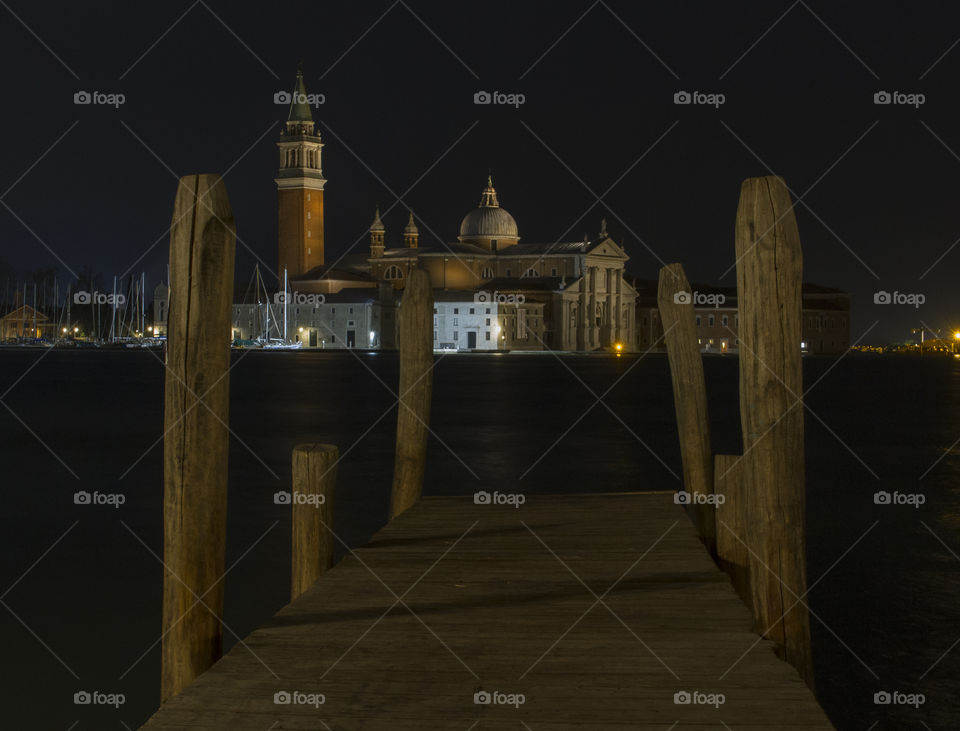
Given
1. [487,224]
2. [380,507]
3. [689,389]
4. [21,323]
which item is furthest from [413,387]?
[21,323]

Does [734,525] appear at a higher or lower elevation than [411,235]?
lower

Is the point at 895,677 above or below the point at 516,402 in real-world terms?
below

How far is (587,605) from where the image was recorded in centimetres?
465

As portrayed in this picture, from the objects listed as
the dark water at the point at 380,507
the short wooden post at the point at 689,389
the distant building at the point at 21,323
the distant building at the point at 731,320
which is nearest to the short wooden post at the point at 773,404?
the dark water at the point at 380,507

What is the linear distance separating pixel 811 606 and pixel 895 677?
5.64 ft

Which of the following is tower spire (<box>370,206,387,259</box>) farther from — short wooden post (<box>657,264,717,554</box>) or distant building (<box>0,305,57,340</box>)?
short wooden post (<box>657,264,717,554</box>)

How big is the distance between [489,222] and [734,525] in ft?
273

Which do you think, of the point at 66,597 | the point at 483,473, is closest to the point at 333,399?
the point at 483,473

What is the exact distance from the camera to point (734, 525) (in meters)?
5.71

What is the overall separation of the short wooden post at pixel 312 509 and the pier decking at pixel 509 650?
0.10m

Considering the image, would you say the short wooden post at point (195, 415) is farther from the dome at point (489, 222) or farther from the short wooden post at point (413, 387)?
the dome at point (489, 222)

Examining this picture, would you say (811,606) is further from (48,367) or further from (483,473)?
(48,367)

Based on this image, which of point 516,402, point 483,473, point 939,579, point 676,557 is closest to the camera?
point 676,557

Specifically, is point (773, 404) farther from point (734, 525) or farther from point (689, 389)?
point (689, 389)
